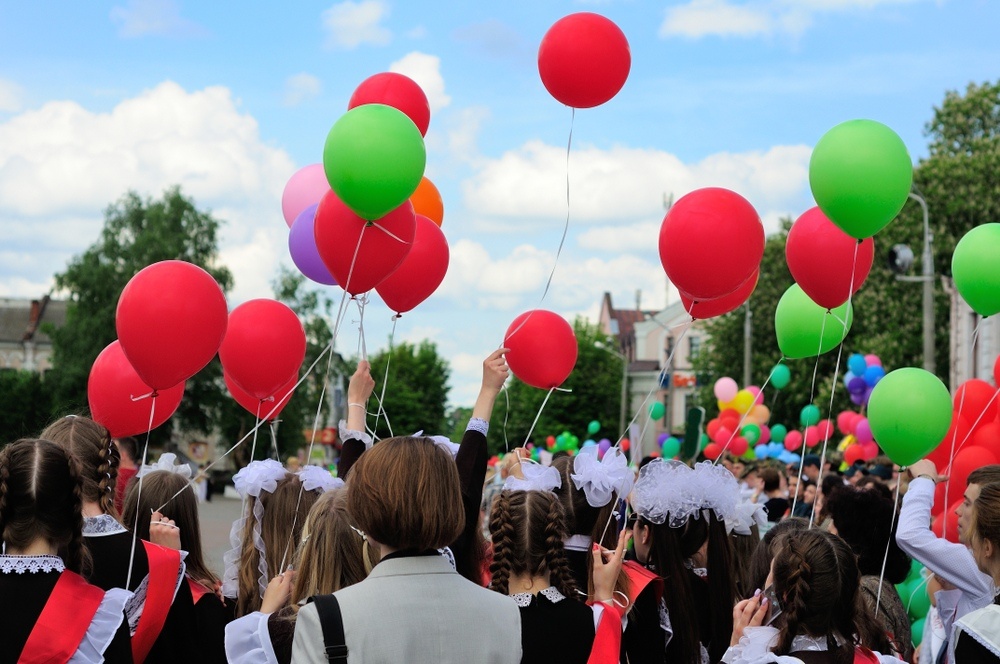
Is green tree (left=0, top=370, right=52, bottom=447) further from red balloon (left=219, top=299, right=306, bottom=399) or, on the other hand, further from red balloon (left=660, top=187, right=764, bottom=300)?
red balloon (left=660, top=187, right=764, bottom=300)

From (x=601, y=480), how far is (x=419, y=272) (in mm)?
1956

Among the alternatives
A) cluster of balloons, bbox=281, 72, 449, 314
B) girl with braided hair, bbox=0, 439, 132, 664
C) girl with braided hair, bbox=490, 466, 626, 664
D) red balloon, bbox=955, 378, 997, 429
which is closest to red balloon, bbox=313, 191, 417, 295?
cluster of balloons, bbox=281, 72, 449, 314

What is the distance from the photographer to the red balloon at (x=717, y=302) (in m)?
5.73

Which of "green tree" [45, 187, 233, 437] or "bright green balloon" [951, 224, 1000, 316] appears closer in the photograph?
"bright green balloon" [951, 224, 1000, 316]

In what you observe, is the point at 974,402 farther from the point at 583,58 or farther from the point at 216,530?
the point at 216,530

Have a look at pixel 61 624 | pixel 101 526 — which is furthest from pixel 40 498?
pixel 101 526

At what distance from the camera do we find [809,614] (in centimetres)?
328

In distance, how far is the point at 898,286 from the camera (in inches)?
1264

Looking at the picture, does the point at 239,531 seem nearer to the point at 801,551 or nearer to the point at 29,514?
the point at 29,514

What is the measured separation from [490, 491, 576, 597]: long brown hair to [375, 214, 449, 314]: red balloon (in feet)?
8.19

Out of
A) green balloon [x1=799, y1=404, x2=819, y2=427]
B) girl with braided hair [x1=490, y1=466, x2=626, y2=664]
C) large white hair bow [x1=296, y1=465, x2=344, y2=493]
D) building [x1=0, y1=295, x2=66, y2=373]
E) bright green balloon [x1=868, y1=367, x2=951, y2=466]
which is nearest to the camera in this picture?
girl with braided hair [x1=490, y1=466, x2=626, y2=664]

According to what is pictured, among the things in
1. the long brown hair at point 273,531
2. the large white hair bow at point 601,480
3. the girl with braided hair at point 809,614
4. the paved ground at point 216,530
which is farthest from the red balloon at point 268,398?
the paved ground at point 216,530

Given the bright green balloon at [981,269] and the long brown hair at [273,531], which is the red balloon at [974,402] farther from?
the long brown hair at [273,531]

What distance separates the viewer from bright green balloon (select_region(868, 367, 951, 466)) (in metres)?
5.39
